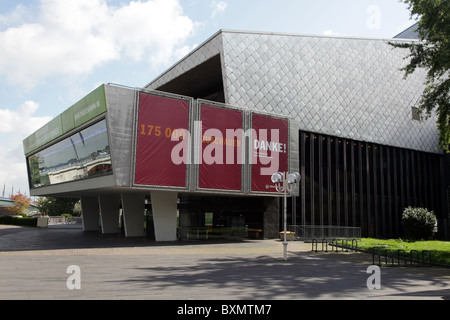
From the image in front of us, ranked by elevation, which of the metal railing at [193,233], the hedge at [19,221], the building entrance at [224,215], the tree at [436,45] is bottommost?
the hedge at [19,221]

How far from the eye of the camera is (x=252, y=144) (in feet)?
97.2

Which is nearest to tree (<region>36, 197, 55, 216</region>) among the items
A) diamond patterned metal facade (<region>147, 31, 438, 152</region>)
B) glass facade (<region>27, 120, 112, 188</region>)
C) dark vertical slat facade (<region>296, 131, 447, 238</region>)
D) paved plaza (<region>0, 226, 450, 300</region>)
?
glass facade (<region>27, 120, 112, 188</region>)

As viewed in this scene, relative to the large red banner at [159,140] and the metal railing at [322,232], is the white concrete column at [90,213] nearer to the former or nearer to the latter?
the large red banner at [159,140]

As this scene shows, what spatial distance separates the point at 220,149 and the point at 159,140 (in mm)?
4815

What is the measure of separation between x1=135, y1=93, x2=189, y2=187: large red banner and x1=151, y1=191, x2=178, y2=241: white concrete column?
2053 mm

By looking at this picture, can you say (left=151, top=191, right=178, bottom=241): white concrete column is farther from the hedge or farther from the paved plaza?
the hedge

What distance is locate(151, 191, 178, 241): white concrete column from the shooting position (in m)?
27.1

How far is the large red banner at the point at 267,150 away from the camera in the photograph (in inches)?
1172

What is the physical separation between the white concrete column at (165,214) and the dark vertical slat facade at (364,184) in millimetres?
12916

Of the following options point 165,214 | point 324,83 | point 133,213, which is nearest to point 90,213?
point 133,213

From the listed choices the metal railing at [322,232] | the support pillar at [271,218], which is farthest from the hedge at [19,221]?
the metal railing at [322,232]

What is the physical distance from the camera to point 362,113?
41.7 meters
